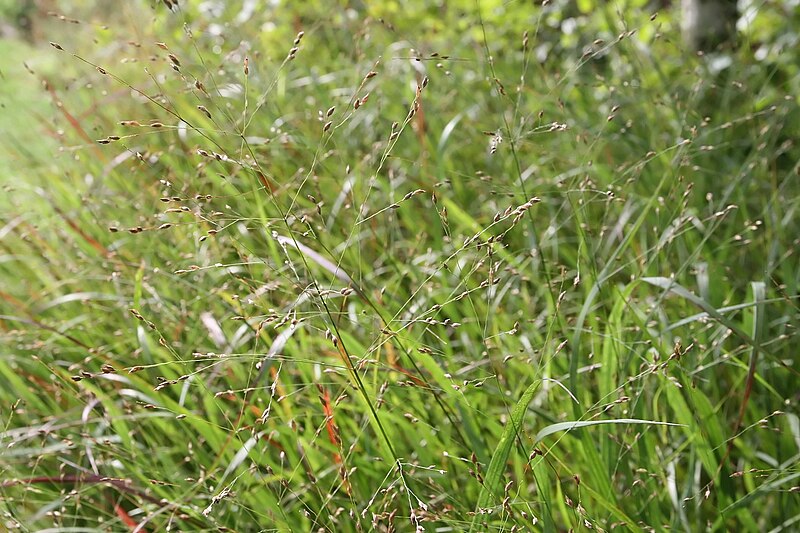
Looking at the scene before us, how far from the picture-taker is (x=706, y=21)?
3.10 meters

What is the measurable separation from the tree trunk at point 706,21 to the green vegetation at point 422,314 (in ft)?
0.58

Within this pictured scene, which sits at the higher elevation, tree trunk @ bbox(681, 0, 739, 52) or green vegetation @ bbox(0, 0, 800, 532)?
tree trunk @ bbox(681, 0, 739, 52)

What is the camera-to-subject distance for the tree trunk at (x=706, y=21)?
3070 mm

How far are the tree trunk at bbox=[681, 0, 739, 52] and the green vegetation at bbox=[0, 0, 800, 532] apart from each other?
176 millimetres

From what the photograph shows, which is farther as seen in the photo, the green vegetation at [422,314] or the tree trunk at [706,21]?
the tree trunk at [706,21]

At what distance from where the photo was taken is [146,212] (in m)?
2.46

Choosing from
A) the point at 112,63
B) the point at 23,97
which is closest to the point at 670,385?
the point at 112,63

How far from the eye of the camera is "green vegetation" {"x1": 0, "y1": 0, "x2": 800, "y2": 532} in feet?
4.10

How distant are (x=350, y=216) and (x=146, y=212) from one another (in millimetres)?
635

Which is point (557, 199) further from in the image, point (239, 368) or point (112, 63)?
point (112, 63)

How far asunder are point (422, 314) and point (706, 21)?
252 cm

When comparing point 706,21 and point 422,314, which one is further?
point 706,21

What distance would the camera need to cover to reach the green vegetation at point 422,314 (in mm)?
1250

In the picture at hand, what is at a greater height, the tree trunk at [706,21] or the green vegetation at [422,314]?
the tree trunk at [706,21]
